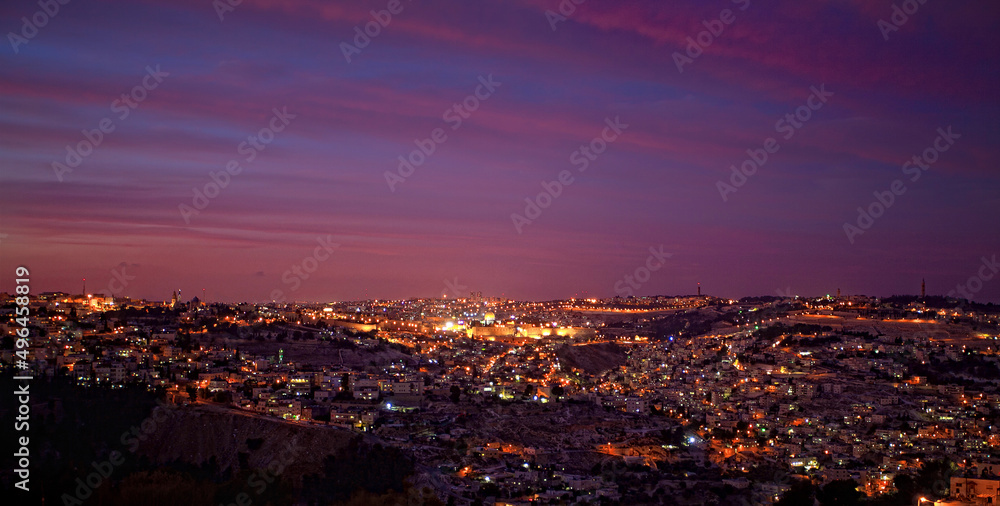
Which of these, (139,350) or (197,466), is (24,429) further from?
(139,350)

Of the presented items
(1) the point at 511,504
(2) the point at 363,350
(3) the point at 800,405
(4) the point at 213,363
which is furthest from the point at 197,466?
(2) the point at 363,350
